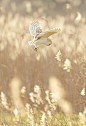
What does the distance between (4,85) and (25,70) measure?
310mm

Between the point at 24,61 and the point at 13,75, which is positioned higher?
the point at 24,61

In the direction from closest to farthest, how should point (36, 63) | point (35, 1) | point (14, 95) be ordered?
point (14, 95) → point (36, 63) → point (35, 1)

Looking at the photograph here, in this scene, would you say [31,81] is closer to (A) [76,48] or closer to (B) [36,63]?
(B) [36,63]

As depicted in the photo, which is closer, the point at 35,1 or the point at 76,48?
the point at 76,48

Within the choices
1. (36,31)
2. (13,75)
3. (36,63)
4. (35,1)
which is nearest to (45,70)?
(36,63)

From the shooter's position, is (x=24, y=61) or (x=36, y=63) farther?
(x=24, y=61)

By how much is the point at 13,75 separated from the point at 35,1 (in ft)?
35.6

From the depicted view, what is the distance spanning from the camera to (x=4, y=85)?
3.32 m

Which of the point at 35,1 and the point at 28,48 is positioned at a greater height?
the point at 35,1

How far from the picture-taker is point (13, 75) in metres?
3.26

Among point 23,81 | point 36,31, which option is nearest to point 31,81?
point 23,81

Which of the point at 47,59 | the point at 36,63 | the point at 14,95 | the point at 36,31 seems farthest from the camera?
the point at 47,59

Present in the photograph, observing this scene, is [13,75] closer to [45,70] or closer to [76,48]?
[45,70]

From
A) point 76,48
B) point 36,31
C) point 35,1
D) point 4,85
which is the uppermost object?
point 35,1
